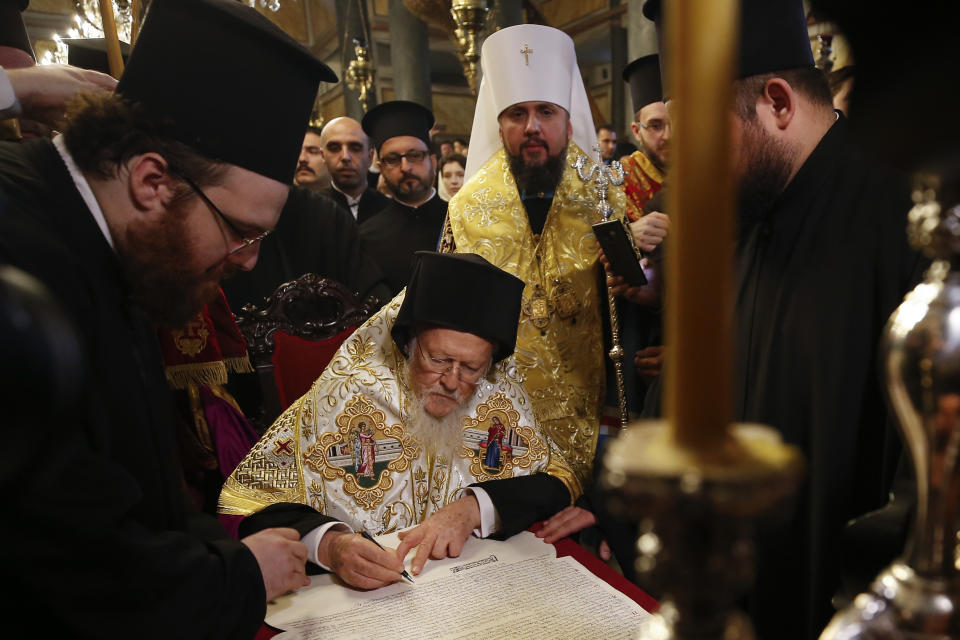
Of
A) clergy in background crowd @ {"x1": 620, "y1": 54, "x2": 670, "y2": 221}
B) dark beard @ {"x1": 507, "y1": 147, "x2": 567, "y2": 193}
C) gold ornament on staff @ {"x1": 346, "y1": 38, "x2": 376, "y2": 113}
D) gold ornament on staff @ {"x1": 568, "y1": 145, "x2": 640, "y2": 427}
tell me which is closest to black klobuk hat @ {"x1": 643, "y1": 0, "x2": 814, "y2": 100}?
gold ornament on staff @ {"x1": 568, "y1": 145, "x2": 640, "y2": 427}

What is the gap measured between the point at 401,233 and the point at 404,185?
0.43 meters

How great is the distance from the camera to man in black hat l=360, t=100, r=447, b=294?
5.39 metres

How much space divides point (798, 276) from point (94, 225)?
73.5 inches

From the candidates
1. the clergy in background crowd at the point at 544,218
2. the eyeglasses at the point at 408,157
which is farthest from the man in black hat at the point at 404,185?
the clergy in background crowd at the point at 544,218

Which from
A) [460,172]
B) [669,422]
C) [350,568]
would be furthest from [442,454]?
[460,172]

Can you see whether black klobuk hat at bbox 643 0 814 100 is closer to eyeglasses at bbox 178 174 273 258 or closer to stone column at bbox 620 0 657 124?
eyeglasses at bbox 178 174 273 258

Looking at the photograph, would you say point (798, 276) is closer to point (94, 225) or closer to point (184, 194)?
point (184, 194)

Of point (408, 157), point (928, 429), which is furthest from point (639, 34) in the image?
point (928, 429)

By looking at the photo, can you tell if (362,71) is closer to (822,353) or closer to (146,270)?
(146,270)

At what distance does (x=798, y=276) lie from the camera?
5.79ft

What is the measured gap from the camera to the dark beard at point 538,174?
Answer: 3.67 m

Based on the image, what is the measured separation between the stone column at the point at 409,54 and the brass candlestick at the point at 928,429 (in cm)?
1151

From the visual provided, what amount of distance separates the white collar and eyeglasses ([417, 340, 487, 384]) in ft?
3.97

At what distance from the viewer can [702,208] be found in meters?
0.26
